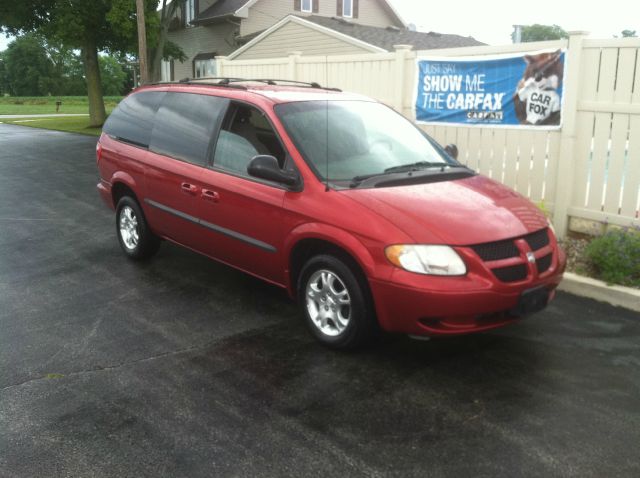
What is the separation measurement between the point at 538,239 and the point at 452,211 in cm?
67

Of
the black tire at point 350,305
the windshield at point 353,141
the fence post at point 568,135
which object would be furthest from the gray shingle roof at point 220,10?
the black tire at point 350,305

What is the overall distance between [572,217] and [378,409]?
4.35 meters

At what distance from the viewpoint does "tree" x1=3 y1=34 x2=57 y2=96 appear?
3484 inches

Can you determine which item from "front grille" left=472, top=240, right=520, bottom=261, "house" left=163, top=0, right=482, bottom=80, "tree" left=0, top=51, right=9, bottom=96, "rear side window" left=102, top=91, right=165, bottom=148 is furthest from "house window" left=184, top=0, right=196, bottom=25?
"tree" left=0, top=51, right=9, bottom=96

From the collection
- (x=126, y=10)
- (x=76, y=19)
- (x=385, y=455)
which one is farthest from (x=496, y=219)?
(x=76, y=19)

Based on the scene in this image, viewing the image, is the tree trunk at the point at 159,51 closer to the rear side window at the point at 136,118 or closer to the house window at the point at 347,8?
the house window at the point at 347,8

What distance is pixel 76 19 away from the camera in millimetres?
25703

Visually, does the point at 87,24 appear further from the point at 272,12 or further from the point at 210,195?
the point at 210,195

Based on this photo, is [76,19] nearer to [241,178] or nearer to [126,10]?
[126,10]

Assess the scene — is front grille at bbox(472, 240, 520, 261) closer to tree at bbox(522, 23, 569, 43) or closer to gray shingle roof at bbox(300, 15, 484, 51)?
gray shingle roof at bbox(300, 15, 484, 51)

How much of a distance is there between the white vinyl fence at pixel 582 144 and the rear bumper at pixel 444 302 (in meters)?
3.10

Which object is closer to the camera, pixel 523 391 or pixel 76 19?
pixel 523 391

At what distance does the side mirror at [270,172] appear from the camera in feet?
14.9

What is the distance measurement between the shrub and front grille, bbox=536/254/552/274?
1.68 meters
